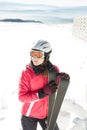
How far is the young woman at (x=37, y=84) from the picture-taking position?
375cm

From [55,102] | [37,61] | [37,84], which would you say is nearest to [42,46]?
[37,61]

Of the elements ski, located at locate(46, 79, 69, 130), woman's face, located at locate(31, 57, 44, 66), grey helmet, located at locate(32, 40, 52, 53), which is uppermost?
grey helmet, located at locate(32, 40, 52, 53)

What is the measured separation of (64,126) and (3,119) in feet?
3.32

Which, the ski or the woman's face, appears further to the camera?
the woman's face

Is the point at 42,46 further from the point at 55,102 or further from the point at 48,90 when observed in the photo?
the point at 55,102

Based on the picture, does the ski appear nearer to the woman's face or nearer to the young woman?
the young woman

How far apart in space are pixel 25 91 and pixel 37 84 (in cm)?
15

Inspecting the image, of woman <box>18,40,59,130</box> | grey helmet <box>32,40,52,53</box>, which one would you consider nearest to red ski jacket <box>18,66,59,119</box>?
woman <box>18,40,59,130</box>

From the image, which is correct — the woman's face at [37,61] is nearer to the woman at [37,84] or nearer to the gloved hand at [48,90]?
the woman at [37,84]

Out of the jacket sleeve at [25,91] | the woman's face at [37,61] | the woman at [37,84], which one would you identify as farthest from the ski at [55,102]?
the woman's face at [37,61]

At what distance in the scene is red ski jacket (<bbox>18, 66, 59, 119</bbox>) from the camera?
12.4 ft

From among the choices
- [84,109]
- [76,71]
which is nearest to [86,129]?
[84,109]

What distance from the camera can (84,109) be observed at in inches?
271

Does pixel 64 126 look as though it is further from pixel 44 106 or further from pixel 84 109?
pixel 44 106
